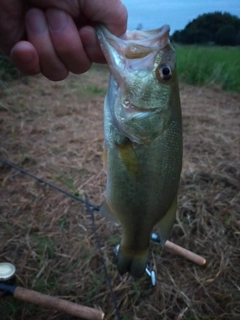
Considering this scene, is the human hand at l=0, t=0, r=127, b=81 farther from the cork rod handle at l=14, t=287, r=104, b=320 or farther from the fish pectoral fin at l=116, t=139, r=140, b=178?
the cork rod handle at l=14, t=287, r=104, b=320

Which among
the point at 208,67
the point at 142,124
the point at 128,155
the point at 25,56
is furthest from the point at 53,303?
the point at 208,67

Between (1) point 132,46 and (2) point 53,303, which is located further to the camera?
(2) point 53,303

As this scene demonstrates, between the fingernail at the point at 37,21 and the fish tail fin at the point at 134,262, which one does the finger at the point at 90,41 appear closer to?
the fingernail at the point at 37,21

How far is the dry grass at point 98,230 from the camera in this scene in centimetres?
186

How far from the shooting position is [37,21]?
1305mm

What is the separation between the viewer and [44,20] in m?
1.31

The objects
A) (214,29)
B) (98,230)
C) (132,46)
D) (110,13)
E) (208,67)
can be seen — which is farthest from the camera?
(208,67)

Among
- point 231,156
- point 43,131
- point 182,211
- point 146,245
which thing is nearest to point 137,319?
point 146,245

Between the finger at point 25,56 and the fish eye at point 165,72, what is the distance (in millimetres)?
477

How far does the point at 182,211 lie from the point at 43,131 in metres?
1.92

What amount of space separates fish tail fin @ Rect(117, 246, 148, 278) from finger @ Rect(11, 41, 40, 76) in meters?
0.77

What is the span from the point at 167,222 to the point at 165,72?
0.54 m

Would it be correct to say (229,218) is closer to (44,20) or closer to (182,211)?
(182,211)

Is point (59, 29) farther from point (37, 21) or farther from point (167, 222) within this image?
point (167, 222)
